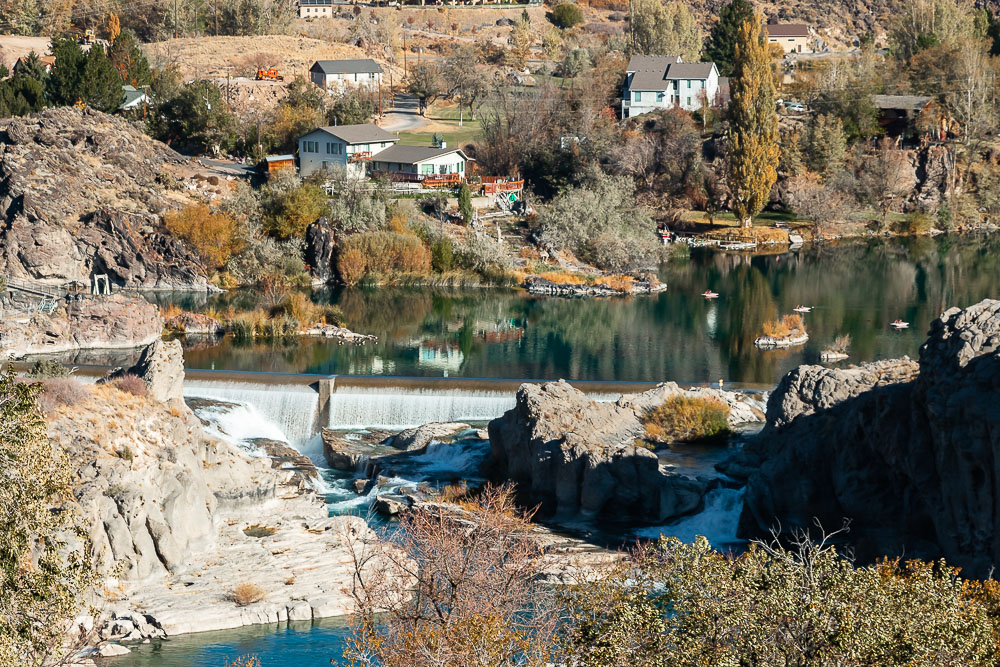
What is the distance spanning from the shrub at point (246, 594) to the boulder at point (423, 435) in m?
9.50

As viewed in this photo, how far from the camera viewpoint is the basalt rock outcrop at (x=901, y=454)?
74.4 ft

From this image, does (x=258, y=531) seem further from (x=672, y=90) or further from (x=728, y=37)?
(x=728, y=37)

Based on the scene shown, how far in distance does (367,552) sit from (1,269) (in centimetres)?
3395

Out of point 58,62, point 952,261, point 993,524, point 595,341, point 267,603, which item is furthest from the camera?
point 58,62

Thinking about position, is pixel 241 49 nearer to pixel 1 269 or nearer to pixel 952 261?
pixel 1 269

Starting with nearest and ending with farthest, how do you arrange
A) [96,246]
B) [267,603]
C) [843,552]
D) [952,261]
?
[267,603]
[843,552]
[96,246]
[952,261]

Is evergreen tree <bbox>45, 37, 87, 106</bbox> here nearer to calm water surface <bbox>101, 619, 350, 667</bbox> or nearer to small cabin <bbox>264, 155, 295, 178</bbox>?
small cabin <bbox>264, 155, 295, 178</bbox>

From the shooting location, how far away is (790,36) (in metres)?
112

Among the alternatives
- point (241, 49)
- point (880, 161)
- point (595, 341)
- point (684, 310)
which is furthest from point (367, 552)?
point (241, 49)

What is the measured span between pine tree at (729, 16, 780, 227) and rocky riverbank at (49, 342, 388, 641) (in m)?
44.7

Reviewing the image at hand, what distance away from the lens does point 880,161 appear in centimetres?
7544

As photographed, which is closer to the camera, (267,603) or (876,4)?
(267,603)

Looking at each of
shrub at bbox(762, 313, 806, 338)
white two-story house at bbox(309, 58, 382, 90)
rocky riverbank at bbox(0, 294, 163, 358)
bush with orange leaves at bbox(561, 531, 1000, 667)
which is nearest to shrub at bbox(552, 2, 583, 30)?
white two-story house at bbox(309, 58, 382, 90)

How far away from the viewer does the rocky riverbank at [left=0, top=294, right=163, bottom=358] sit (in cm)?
4422
